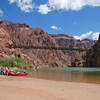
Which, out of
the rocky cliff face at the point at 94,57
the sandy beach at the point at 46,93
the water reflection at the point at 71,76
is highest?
the rocky cliff face at the point at 94,57

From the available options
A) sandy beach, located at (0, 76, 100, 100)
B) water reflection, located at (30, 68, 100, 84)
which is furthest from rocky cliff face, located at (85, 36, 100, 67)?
sandy beach, located at (0, 76, 100, 100)

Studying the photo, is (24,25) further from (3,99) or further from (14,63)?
(3,99)

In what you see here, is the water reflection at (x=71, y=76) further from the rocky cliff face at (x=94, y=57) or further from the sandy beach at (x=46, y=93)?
the rocky cliff face at (x=94, y=57)

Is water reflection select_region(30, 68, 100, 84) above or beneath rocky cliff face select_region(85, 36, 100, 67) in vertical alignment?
beneath

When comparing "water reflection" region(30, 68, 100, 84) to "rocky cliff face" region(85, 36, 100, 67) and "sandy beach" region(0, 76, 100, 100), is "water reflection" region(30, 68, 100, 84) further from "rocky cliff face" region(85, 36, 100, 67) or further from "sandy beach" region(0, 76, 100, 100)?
"rocky cliff face" region(85, 36, 100, 67)

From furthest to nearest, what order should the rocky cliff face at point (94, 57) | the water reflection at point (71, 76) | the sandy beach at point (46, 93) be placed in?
the rocky cliff face at point (94, 57)
the water reflection at point (71, 76)
the sandy beach at point (46, 93)

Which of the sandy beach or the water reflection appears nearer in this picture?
the sandy beach

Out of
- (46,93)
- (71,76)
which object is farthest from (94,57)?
(46,93)

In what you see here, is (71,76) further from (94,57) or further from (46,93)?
(94,57)

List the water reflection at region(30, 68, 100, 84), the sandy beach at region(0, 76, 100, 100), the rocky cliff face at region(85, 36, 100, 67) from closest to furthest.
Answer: the sandy beach at region(0, 76, 100, 100) → the water reflection at region(30, 68, 100, 84) → the rocky cliff face at region(85, 36, 100, 67)

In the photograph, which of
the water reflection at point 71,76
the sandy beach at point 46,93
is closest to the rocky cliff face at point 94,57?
the water reflection at point 71,76

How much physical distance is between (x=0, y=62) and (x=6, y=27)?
141 m

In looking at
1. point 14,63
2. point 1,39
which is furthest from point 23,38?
point 14,63

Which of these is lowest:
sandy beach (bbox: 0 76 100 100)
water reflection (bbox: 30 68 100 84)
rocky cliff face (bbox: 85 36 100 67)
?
water reflection (bbox: 30 68 100 84)
